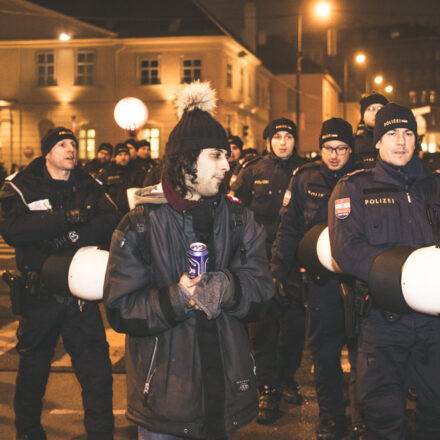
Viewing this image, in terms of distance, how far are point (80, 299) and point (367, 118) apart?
123 inches

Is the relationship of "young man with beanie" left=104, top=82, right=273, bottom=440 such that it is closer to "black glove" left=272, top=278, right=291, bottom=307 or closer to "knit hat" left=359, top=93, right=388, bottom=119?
"black glove" left=272, top=278, right=291, bottom=307

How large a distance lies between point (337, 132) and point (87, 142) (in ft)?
120

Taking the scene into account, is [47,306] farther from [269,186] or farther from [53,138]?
[269,186]

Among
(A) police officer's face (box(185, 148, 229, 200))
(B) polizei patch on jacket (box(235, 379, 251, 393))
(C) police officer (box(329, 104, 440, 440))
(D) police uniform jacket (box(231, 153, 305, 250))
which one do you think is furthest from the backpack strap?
(D) police uniform jacket (box(231, 153, 305, 250))

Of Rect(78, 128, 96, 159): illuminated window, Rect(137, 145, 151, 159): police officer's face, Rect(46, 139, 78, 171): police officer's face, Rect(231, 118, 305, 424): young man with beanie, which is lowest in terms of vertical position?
Rect(231, 118, 305, 424): young man with beanie

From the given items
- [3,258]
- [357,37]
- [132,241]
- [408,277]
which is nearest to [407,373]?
[408,277]

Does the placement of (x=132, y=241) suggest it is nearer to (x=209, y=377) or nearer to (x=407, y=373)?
(x=209, y=377)

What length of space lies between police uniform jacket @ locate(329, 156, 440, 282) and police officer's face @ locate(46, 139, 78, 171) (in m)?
1.90

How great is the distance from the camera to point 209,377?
2889 millimetres

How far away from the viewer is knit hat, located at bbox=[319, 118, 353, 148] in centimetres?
514

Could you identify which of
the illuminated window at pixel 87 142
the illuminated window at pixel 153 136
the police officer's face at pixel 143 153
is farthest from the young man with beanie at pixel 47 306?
the illuminated window at pixel 87 142

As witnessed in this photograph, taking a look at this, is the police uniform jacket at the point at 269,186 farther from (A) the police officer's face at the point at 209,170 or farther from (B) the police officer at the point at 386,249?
(A) the police officer's face at the point at 209,170

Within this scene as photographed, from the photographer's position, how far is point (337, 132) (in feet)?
16.9

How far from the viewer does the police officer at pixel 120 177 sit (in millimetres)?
10609
